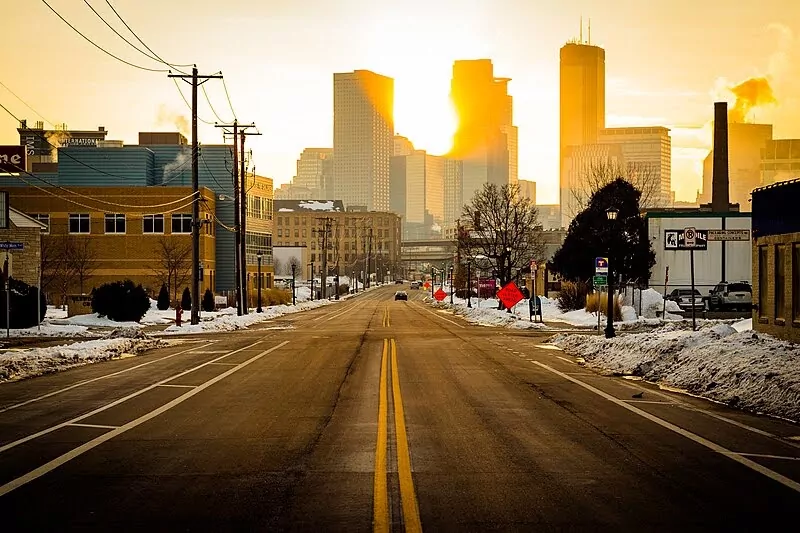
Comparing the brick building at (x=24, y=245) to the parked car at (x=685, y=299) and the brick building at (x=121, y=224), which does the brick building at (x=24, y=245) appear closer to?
the brick building at (x=121, y=224)

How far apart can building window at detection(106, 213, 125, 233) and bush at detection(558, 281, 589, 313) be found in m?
45.8

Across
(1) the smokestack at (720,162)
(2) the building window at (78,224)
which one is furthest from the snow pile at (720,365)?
(1) the smokestack at (720,162)

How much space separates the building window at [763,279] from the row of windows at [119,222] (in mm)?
68309

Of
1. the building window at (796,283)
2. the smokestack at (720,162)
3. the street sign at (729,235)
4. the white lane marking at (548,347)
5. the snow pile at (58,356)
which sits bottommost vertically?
the white lane marking at (548,347)

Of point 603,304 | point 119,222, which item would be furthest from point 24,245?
point 603,304

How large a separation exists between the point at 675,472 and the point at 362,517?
3921mm

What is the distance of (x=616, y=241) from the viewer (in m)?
62.5

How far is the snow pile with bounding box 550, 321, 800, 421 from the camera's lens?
50.8 feet

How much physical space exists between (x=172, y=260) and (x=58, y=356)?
60999mm

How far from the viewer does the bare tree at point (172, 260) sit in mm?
82750

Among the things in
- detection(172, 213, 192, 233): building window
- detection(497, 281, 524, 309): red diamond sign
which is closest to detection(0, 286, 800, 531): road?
detection(497, 281, 524, 309): red diamond sign

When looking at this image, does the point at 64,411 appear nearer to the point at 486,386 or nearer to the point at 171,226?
the point at 486,386

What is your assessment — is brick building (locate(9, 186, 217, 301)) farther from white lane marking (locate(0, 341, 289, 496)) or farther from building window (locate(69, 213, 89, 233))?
white lane marking (locate(0, 341, 289, 496))

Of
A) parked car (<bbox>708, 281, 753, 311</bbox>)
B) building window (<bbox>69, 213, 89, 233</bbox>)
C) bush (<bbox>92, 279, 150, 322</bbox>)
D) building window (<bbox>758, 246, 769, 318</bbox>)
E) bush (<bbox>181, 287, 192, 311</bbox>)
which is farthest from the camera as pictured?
building window (<bbox>69, 213, 89, 233</bbox>)
